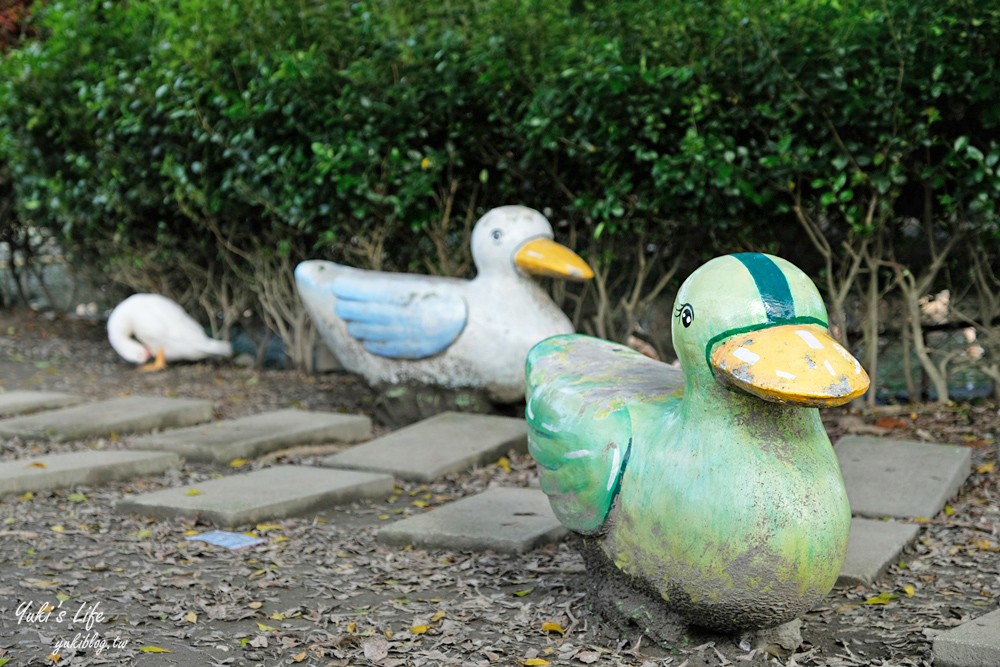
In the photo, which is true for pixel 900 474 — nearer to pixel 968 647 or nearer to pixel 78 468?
pixel 968 647

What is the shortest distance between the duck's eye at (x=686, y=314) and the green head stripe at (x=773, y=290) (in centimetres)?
18

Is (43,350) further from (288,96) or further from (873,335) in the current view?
(873,335)

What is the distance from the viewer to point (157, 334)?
310 inches

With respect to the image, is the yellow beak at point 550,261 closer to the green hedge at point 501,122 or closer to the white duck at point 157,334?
the green hedge at point 501,122

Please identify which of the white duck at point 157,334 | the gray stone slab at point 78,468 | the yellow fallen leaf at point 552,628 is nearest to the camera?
the yellow fallen leaf at point 552,628

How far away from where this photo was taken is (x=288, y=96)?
6.65 m

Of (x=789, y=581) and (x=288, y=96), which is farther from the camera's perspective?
(x=288, y=96)

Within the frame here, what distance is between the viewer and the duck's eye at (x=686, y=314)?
2.77 meters

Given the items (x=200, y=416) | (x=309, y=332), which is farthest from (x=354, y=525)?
(x=309, y=332)

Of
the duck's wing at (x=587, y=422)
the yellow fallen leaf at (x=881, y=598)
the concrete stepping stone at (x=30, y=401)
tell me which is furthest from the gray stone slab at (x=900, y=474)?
the concrete stepping stone at (x=30, y=401)

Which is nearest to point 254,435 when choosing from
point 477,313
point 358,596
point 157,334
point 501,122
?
point 477,313

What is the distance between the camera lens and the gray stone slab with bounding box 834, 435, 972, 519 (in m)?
4.32

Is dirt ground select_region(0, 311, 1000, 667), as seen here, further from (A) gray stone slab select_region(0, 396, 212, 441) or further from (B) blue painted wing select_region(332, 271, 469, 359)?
(B) blue painted wing select_region(332, 271, 469, 359)

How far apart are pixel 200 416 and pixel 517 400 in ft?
6.11
